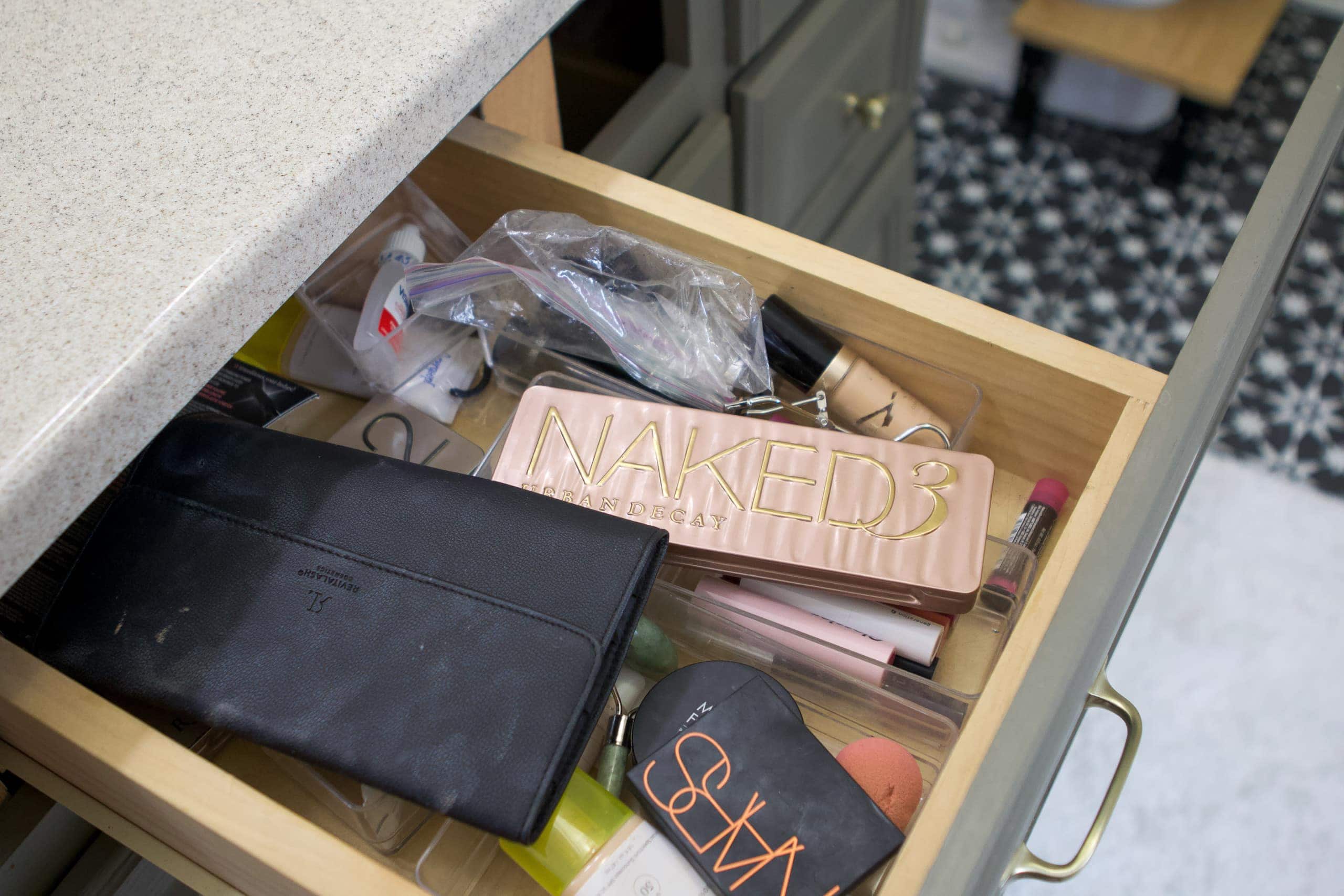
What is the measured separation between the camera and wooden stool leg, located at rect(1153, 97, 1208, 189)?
1.53 m

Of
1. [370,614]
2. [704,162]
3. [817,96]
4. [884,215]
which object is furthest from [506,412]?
[884,215]

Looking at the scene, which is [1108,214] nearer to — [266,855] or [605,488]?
[605,488]

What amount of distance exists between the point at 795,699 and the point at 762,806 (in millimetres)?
75

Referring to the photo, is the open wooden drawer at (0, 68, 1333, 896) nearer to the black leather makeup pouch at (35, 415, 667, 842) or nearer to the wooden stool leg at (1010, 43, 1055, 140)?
the black leather makeup pouch at (35, 415, 667, 842)

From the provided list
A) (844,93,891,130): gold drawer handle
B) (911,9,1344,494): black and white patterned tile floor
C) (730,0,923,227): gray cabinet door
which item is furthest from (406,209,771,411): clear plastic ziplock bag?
(911,9,1344,494): black and white patterned tile floor

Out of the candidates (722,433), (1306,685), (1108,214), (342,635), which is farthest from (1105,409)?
(1108,214)

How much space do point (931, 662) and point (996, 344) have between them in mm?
152

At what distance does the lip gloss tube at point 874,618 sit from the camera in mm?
465

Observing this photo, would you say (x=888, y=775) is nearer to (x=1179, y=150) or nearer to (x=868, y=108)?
(x=868, y=108)

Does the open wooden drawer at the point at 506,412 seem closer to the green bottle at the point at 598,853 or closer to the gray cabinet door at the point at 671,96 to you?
the green bottle at the point at 598,853

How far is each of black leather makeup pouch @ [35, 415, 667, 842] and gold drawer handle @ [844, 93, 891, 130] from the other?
2.23 feet

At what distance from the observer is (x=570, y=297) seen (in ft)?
1.75

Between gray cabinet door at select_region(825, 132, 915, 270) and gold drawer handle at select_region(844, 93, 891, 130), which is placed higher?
gold drawer handle at select_region(844, 93, 891, 130)

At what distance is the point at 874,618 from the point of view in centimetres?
47
